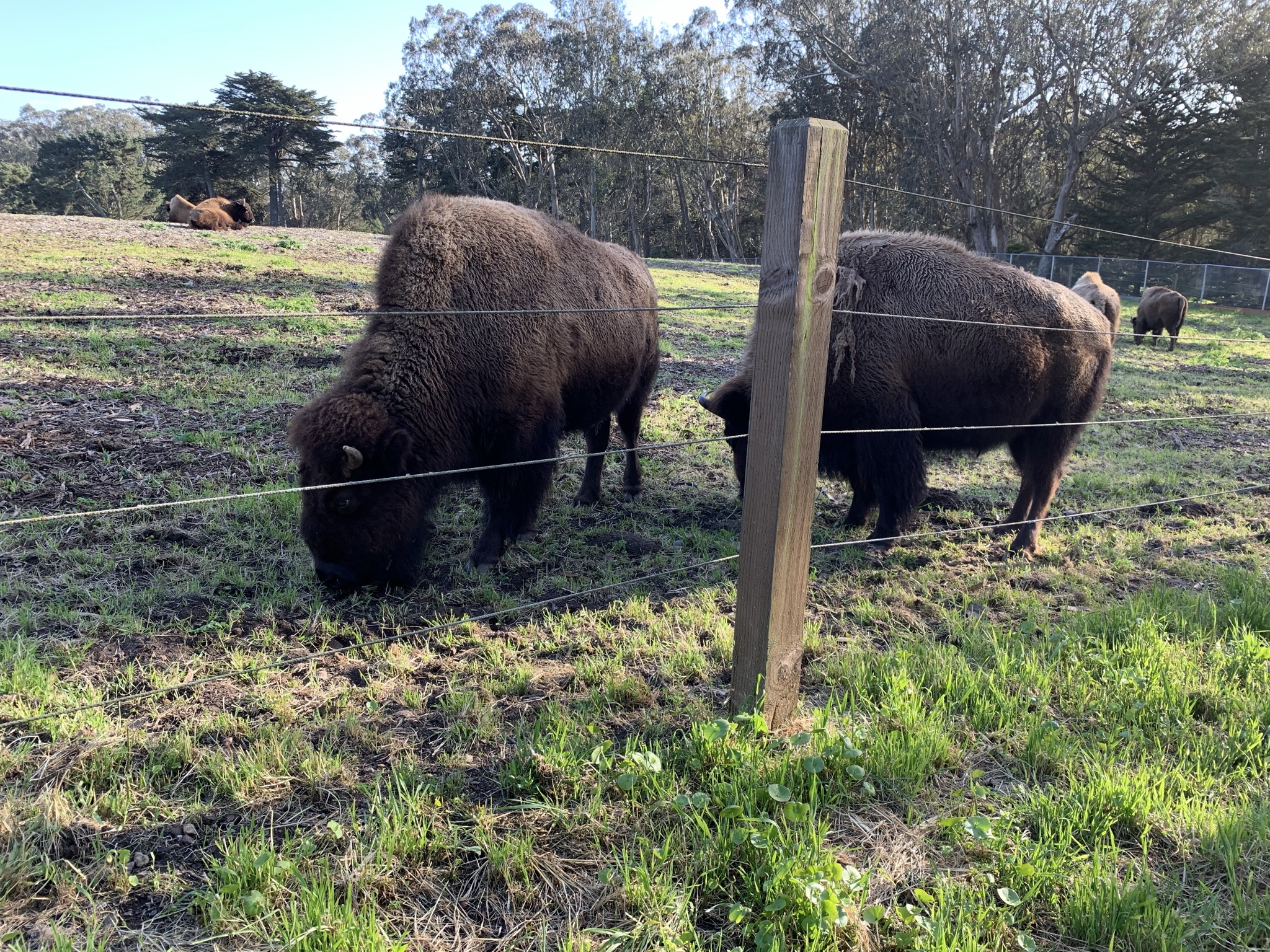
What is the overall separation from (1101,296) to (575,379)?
15.0 metres

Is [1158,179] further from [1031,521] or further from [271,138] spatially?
[271,138]

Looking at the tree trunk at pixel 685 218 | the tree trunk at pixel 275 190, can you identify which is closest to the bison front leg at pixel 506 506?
the tree trunk at pixel 275 190

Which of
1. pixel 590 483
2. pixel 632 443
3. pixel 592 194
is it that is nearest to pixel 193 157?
pixel 592 194

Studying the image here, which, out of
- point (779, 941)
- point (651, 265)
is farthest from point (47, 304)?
point (651, 265)

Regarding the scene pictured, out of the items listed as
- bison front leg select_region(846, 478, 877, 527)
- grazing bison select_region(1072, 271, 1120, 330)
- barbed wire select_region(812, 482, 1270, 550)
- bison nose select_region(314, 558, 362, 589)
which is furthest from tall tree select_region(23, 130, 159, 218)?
barbed wire select_region(812, 482, 1270, 550)

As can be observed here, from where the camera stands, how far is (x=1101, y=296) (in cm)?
1612

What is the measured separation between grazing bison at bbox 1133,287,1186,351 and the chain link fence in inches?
375

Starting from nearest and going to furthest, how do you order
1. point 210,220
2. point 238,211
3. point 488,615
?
point 488,615
point 210,220
point 238,211

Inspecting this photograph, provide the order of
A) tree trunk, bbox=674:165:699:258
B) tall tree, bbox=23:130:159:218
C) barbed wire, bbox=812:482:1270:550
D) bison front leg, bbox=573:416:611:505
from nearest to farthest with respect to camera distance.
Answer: barbed wire, bbox=812:482:1270:550
bison front leg, bbox=573:416:611:505
tall tree, bbox=23:130:159:218
tree trunk, bbox=674:165:699:258

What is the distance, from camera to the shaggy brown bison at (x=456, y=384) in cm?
430

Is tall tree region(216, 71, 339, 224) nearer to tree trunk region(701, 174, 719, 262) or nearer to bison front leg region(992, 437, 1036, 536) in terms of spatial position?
tree trunk region(701, 174, 719, 262)

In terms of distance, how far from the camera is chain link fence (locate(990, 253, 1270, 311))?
29.3m

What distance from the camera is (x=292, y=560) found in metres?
4.82

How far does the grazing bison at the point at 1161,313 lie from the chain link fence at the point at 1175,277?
31.2 ft
